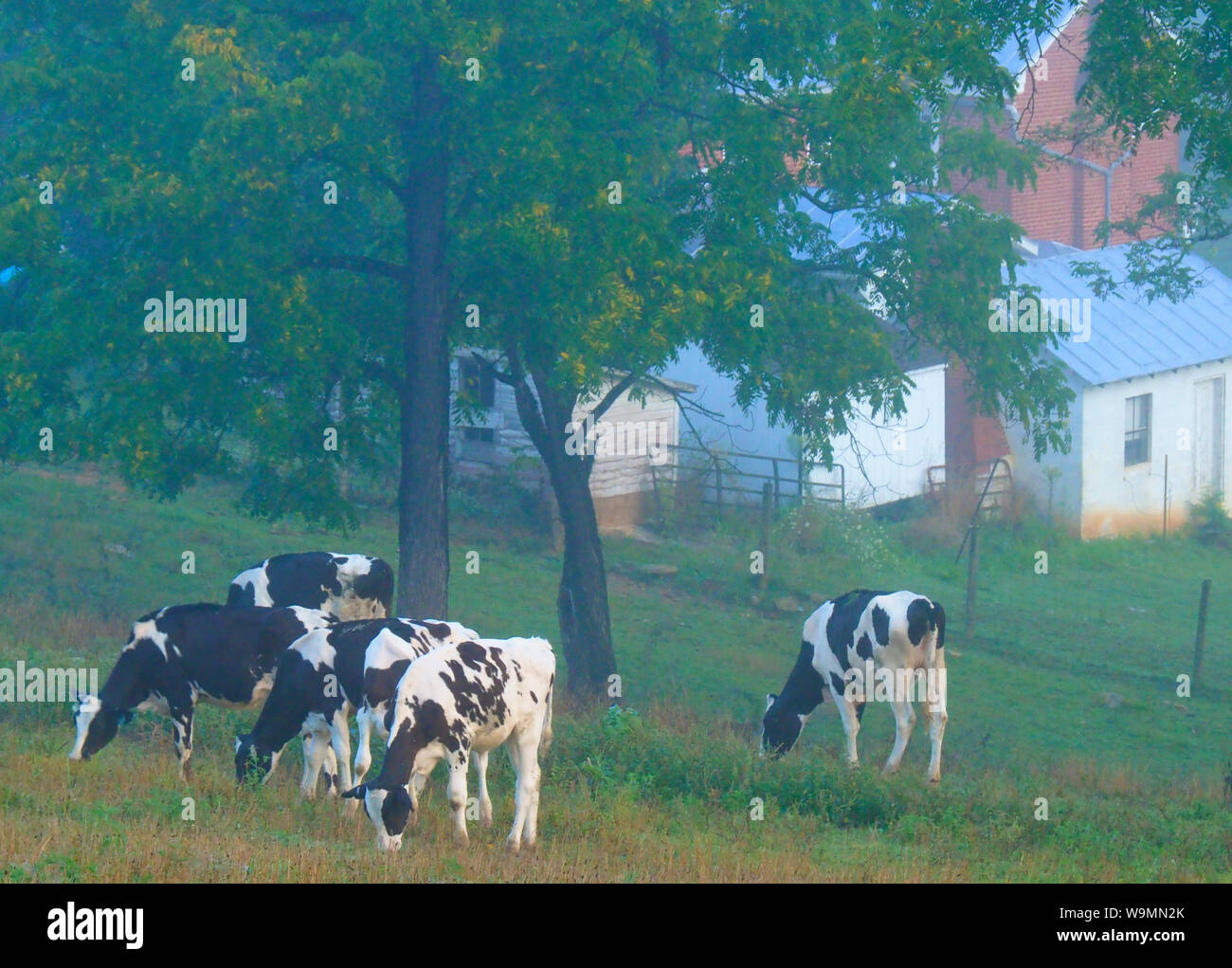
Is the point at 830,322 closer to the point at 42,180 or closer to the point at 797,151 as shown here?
the point at 797,151

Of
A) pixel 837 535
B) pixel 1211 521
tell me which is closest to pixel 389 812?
pixel 837 535

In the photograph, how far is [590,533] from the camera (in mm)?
18812

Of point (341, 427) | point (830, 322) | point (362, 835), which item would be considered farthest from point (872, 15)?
point (362, 835)

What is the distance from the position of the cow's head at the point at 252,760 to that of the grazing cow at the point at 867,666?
5.28 m

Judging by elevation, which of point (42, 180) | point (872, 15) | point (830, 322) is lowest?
point (830, 322)

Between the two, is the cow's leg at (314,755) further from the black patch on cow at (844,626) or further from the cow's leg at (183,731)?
the black patch on cow at (844,626)

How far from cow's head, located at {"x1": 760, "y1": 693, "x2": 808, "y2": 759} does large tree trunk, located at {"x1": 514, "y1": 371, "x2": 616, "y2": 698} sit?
3.95m

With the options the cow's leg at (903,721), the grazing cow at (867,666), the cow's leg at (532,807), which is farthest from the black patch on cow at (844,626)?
the cow's leg at (532,807)

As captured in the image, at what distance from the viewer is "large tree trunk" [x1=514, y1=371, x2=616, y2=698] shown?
18.6 meters

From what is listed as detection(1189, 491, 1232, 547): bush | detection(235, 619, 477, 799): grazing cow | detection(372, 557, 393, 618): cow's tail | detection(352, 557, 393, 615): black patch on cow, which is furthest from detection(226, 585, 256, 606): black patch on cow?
detection(1189, 491, 1232, 547): bush

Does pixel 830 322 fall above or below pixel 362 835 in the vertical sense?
above

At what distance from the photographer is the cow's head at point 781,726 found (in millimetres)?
14828
